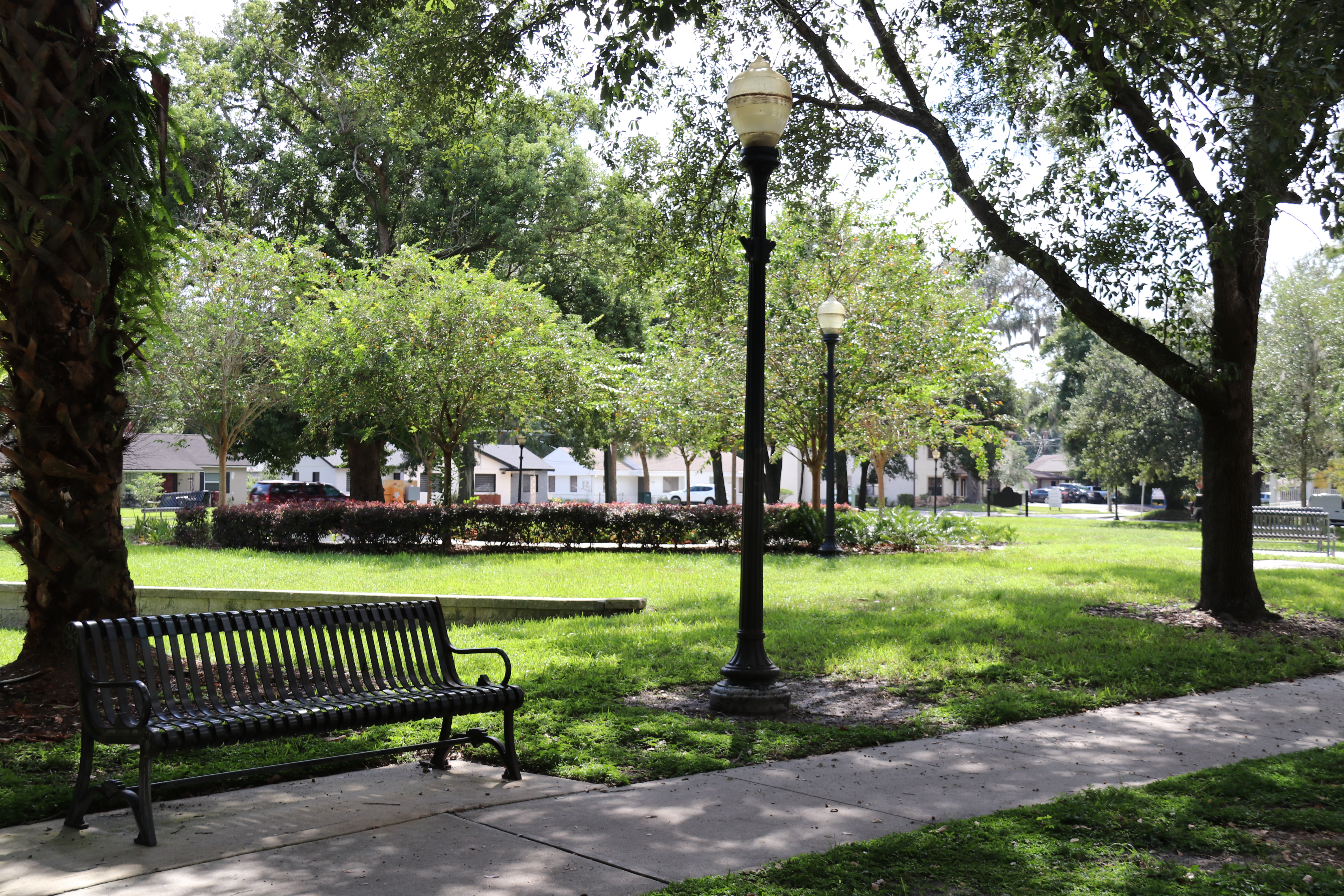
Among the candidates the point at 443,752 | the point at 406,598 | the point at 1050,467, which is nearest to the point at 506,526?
the point at 406,598

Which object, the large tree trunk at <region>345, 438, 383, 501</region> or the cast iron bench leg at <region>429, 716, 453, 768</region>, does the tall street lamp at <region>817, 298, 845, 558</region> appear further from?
the cast iron bench leg at <region>429, 716, 453, 768</region>

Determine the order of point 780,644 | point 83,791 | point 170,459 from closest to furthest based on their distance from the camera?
point 83,791, point 780,644, point 170,459

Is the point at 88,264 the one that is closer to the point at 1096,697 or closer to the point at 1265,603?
the point at 1096,697

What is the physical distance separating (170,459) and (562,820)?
62091 mm

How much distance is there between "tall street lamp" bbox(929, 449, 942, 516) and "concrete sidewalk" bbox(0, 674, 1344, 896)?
948 inches

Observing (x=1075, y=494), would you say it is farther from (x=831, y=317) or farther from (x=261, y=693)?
(x=261, y=693)

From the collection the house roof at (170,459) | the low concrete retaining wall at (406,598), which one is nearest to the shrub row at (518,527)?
the low concrete retaining wall at (406,598)

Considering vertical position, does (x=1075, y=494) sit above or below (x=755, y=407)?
below

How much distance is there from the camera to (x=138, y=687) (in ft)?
14.3

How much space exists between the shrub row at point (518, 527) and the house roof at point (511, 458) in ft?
130

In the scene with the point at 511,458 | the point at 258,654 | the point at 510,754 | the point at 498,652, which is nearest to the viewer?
the point at 258,654

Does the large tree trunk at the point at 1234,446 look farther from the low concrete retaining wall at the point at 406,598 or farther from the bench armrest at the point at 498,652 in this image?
the bench armrest at the point at 498,652

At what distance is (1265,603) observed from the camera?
12273 millimetres

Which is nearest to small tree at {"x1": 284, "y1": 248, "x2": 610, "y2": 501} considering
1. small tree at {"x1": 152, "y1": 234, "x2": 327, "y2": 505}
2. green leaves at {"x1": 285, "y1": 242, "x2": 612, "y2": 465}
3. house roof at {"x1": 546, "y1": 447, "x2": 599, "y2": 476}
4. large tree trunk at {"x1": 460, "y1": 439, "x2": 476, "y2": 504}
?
green leaves at {"x1": 285, "y1": 242, "x2": 612, "y2": 465}
